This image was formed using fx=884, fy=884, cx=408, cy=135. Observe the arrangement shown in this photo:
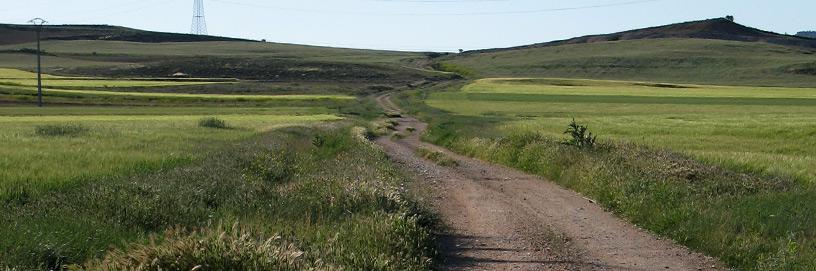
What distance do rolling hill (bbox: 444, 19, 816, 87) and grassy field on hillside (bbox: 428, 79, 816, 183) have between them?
18913 millimetres

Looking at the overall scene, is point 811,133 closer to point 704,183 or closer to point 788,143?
point 788,143

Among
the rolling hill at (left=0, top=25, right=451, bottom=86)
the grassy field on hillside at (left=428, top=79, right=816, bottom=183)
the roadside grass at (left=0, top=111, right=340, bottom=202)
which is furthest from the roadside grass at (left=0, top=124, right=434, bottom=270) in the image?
the rolling hill at (left=0, top=25, right=451, bottom=86)

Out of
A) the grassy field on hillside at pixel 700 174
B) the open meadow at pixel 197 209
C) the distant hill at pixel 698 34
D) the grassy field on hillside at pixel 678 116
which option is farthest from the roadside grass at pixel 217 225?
the distant hill at pixel 698 34

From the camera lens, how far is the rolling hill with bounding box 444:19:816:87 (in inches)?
4250

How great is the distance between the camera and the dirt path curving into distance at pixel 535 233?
36.2 ft

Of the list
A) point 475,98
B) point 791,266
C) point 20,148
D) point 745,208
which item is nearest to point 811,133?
point 745,208

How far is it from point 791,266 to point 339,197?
614 centimetres

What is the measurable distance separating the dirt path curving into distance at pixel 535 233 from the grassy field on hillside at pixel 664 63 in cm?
8515

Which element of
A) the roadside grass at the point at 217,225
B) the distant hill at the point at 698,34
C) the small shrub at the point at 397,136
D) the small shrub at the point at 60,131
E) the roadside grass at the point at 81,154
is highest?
the distant hill at the point at 698,34

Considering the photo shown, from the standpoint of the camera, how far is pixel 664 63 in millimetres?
123625

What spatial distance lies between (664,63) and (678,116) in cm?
8062

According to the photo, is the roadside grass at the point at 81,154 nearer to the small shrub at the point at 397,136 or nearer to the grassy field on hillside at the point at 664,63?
the small shrub at the point at 397,136

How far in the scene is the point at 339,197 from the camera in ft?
42.5

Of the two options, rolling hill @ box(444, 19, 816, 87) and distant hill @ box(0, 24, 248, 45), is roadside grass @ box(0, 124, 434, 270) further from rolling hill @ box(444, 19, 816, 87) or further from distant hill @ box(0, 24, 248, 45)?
distant hill @ box(0, 24, 248, 45)
